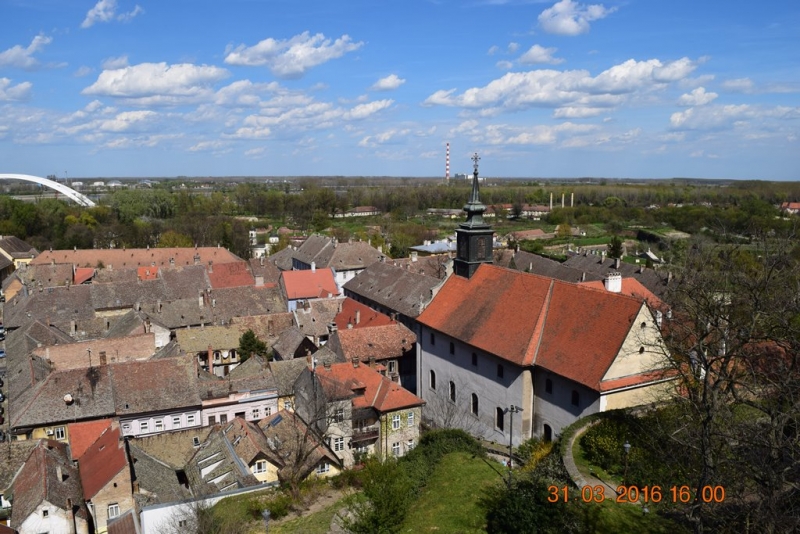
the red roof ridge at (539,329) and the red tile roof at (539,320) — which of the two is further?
the red roof ridge at (539,329)

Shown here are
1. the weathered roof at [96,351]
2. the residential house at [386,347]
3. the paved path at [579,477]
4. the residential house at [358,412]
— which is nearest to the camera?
the paved path at [579,477]

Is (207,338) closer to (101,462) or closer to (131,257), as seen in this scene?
(101,462)

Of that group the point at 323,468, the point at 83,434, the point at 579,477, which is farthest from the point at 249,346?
the point at 579,477

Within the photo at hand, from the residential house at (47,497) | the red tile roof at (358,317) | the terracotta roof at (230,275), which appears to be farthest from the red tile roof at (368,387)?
the terracotta roof at (230,275)

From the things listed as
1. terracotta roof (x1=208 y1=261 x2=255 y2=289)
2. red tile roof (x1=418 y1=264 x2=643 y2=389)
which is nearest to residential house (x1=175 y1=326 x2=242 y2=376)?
red tile roof (x1=418 y1=264 x2=643 y2=389)

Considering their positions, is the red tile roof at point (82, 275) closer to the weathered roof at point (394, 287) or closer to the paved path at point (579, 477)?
the weathered roof at point (394, 287)

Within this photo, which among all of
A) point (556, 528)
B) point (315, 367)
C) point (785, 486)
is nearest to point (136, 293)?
point (315, 367)

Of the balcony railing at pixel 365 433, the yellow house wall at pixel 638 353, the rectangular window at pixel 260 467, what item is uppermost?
the yellow house wall at pixel 638 353

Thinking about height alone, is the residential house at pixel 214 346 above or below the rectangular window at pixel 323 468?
above
